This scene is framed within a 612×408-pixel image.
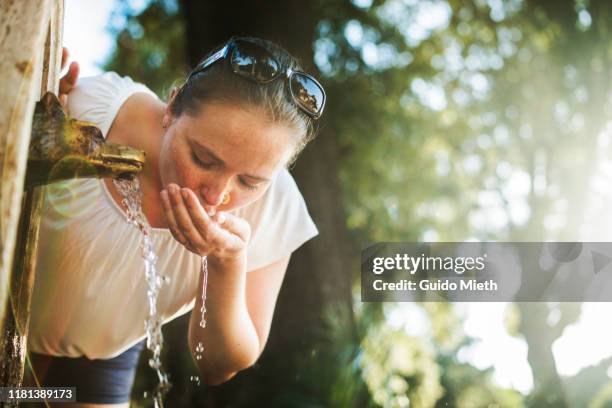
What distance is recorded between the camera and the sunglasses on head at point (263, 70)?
959 millimetres

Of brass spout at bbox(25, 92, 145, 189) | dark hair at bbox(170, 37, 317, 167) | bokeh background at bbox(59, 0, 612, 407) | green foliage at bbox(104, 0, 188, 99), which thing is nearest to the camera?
brass spout at bbox(25, 92, 145, 189)

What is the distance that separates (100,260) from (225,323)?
0.25m

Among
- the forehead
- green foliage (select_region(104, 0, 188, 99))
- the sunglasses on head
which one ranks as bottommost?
the forehead

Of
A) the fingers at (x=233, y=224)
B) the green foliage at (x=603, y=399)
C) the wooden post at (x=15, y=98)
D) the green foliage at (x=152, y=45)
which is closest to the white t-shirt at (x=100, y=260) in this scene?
the fingers at (x=233, y=224)

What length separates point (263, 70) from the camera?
964 mm

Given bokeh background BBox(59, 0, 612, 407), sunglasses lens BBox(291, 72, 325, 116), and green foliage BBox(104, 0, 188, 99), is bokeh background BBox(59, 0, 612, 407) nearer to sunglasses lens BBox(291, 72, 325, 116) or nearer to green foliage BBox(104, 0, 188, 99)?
green foliage BBox(104, 0, 188, 99)

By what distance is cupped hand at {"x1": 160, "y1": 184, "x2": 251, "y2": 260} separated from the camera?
2.72 feet

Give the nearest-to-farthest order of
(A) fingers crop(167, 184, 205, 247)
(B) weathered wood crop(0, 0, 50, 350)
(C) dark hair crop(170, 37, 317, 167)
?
(B) weathered wood crop(0, 0, 50, 350)
(A) fingers crop(167, 184, 205, 247)
(C) dark hair crop(170, 37, 317, 167)

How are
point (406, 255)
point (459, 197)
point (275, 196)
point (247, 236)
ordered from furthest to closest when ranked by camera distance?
point (459, 197), point (406, 255), point (275, 196), point (247, 236)

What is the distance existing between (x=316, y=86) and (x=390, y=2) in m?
2.10

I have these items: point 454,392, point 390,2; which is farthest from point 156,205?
point 390,2

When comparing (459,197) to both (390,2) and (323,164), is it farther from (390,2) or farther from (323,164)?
(323,164)

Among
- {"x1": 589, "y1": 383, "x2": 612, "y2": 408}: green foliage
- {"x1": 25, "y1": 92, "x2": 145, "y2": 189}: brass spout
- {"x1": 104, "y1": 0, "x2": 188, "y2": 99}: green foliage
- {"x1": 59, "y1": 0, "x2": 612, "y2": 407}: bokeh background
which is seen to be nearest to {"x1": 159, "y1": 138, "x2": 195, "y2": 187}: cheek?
{"x1": 25, "y1": 92, "x2": 145, "y2": 189}: brass spout

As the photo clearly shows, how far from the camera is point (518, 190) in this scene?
3.60 metres
